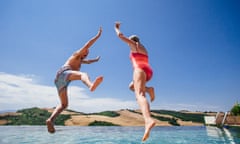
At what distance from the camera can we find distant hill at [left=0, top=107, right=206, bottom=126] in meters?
44.3

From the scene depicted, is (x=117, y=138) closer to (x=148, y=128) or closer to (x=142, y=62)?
(x=142, y=62)

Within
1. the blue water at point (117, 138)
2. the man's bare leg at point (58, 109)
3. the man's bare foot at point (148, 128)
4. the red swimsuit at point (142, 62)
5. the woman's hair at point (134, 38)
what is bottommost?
the blue water at point (117, 138)

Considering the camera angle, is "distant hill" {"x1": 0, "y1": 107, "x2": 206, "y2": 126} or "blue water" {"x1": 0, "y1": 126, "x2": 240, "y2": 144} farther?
"distant hill" {"x1": 0, "y1": 107, "x2": 206, "y2": 126}

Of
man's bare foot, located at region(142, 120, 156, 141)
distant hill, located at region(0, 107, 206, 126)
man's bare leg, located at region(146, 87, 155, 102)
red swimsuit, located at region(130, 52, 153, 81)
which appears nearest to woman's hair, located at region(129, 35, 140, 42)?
red swimsuit, located at region(130, 52, 153, 81)

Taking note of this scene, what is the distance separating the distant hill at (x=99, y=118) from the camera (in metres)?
44.3

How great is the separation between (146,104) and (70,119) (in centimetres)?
4520

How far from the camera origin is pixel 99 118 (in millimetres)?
49469

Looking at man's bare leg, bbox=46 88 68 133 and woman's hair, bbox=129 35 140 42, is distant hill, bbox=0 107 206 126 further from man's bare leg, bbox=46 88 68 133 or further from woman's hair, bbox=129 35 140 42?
woman's hair, bbox=129 35 140 42

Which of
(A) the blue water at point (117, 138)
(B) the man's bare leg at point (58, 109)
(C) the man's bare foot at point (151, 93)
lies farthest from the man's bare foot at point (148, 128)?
(A) the blue water at point (117, 138)

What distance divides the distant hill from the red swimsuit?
4121 cm

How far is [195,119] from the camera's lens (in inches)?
1941

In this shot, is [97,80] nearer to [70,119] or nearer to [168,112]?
[70,119]

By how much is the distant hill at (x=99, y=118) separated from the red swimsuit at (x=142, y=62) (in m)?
41.2

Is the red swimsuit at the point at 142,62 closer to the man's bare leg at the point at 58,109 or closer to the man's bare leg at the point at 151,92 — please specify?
the man's bare leg at the point at 151,92
